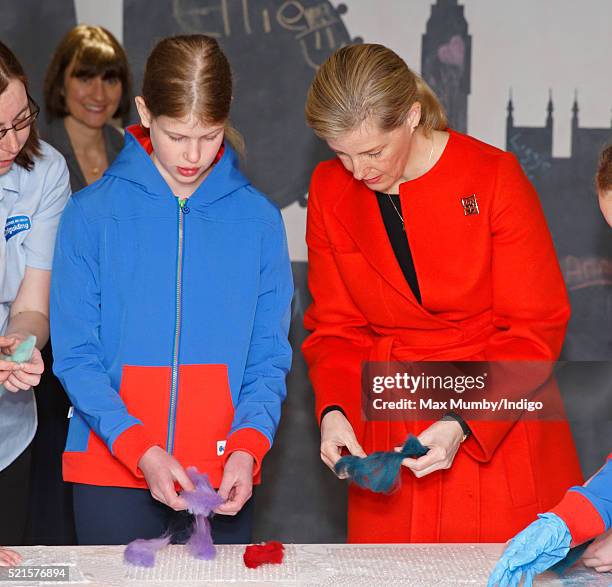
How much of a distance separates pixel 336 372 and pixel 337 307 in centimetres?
16

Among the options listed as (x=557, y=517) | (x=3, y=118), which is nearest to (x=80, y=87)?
(x=3, y=118)

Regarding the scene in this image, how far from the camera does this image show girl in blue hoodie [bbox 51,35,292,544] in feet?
6.93

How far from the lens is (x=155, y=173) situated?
7.30ft

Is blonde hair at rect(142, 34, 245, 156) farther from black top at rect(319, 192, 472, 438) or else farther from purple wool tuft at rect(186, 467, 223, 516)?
purple wool tuft at rect(186, 467, 223, 516)

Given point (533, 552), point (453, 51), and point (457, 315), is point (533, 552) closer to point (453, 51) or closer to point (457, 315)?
point (457, 315)

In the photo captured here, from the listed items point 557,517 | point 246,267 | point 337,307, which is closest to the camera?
point 557,517

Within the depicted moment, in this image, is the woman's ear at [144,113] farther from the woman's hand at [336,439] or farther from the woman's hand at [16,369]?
the woman's hand at [336,439]

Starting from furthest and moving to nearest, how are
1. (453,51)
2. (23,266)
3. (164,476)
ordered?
(453,51) < (23,266) < (164,476)

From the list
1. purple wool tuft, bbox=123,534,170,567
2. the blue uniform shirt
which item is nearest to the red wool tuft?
purple wool tuft, bbox=123,534,170,567

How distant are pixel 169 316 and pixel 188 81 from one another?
502 mm

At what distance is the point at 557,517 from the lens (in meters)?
1.83

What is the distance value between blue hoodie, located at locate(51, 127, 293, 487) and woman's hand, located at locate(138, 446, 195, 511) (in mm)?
57

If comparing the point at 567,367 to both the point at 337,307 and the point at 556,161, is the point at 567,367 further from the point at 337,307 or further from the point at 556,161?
the point at 337,307
